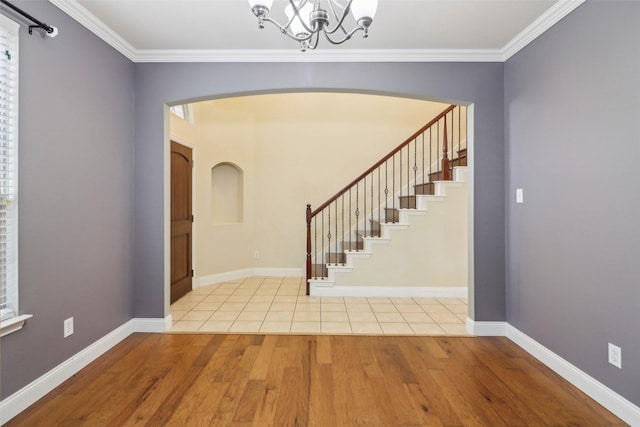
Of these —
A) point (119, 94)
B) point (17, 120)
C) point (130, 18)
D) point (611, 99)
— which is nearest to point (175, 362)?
point (17, 120)

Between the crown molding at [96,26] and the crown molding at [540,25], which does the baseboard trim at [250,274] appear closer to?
the crown molding at [96,26]

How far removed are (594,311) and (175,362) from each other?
2.87m

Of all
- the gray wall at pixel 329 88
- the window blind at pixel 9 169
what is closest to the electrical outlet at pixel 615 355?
the gray wall at pixel 329 88

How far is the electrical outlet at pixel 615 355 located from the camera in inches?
70.4

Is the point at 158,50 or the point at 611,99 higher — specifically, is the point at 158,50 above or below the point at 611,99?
above

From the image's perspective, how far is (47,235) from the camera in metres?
2.00

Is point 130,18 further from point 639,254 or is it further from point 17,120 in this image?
point 639,254

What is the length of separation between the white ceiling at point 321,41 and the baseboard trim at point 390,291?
2.70 m

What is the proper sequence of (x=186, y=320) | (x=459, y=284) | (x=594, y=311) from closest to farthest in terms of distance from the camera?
(x=594, y=311)
(x=186, y=320)
(x=459, y=284)

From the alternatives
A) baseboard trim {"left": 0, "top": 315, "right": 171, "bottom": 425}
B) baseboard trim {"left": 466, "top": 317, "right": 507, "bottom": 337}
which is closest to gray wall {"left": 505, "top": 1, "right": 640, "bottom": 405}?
baseboard trim {"left": 466, "top": 317, "right": 507, "bottom": 337}

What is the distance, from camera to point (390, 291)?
13.5 ft

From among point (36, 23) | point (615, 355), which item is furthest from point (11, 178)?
point (615, 355)

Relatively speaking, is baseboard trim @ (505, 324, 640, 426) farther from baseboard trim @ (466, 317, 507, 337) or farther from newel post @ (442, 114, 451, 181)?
newel post @ (442, 114, 451, 181)

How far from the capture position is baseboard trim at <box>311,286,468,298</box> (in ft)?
13.4
